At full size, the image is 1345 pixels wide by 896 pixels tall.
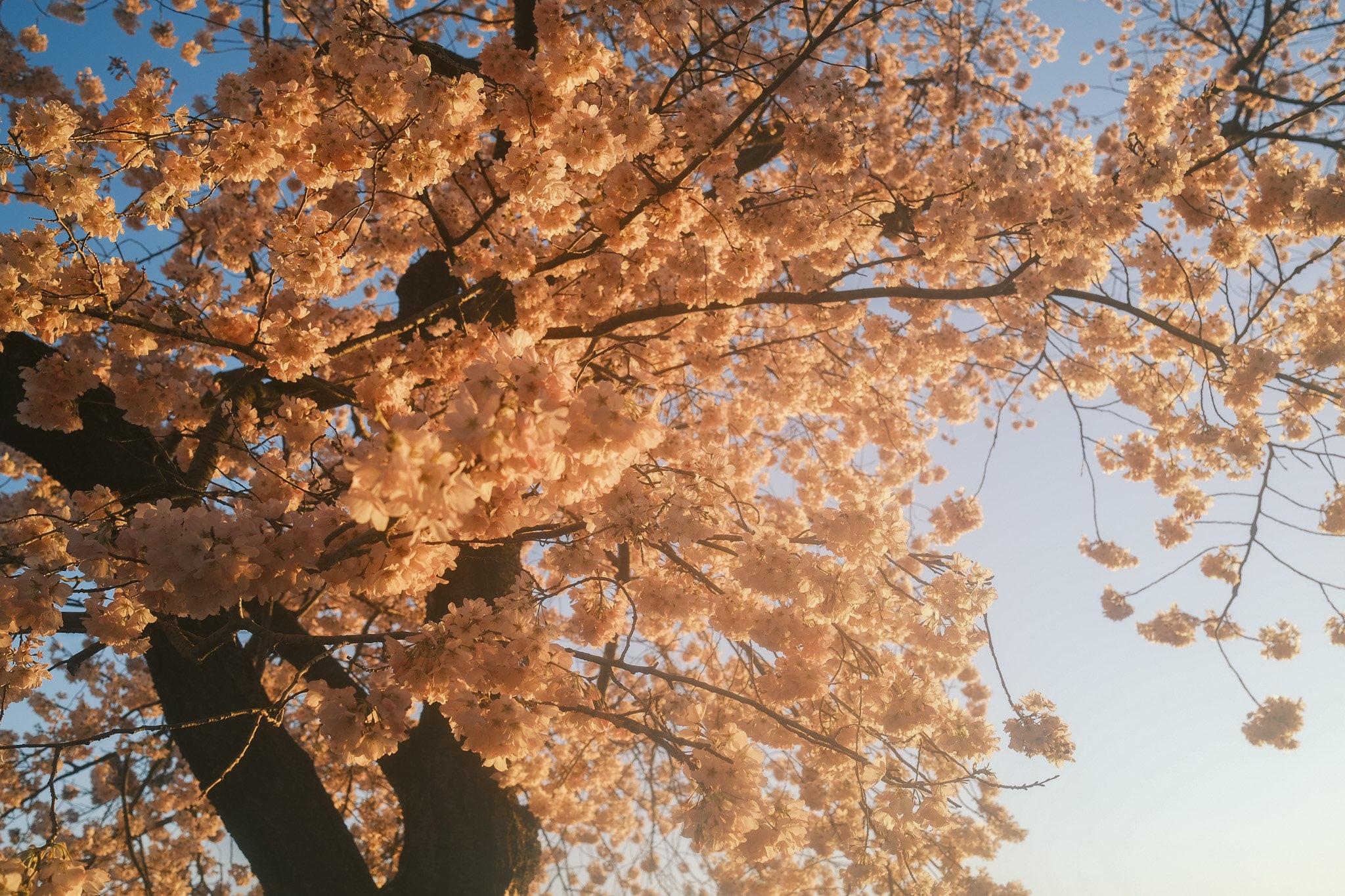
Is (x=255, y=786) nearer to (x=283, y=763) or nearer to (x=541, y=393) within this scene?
(x=283, y=763)

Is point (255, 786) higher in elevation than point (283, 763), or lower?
lower

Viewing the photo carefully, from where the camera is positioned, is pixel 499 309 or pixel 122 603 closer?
pixel 122 603

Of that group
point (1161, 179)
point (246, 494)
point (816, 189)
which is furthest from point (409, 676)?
point (1161, 179)

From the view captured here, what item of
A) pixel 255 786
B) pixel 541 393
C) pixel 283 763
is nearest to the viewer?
pixel 541 393

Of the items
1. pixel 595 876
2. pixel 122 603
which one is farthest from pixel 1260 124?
pixel 595 876

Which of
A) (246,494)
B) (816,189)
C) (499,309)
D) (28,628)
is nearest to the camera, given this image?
(28,628)

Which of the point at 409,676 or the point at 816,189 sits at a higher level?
the point at 816,189

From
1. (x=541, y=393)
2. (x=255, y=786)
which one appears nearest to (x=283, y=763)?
(x=255, y=786)

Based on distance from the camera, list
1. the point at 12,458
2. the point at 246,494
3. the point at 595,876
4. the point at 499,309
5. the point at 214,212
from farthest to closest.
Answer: the point at 595,876
the point at 12,458
the point at 214,212
the point at 499,309
the point at 246,494

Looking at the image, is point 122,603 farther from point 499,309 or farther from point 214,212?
point 214,212

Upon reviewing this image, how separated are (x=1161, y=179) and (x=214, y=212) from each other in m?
7.91

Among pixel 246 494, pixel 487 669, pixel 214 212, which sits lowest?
pixel 487 669

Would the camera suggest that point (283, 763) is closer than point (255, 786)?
No

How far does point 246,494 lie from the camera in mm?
3084
